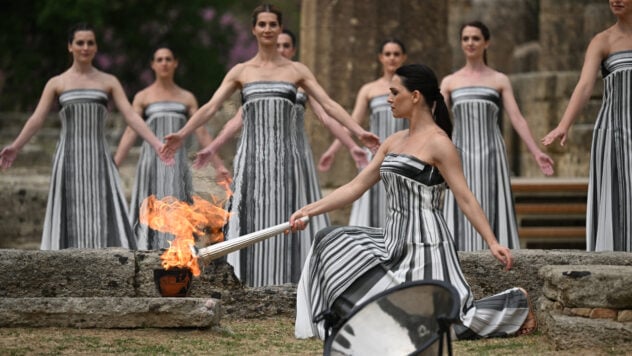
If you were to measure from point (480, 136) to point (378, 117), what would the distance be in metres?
1.49

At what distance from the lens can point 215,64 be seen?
98.1 feet

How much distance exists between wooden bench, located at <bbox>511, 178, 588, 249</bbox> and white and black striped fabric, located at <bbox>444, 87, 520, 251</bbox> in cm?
335

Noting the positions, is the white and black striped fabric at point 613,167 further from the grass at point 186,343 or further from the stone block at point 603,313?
the stone block at point 603,313

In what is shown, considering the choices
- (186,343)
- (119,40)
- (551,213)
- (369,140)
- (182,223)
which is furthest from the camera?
(119,40)

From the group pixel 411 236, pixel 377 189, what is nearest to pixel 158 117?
pixel 377 189

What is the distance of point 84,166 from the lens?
13.0 metres

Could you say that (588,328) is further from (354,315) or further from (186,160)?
(186,160)

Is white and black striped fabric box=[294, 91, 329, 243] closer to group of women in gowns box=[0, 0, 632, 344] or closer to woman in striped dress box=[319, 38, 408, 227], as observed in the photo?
group of women in gowns box=[0, 0, 632, 344]

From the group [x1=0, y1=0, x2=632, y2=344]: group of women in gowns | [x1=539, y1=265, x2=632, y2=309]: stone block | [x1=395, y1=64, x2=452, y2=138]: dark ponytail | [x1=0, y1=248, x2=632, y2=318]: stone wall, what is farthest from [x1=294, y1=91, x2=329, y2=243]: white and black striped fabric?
[x1=539, y1=265, x2=632, y2=309]: stone block

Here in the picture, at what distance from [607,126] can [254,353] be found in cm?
356

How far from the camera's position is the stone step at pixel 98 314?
9250 millimetres

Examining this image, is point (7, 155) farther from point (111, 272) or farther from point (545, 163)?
point (545, 163)

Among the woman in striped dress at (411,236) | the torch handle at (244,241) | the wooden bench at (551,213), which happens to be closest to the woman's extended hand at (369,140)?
the woman in striped dress at (411,236)

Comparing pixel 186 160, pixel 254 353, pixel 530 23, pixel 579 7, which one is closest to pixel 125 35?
pixel 530 23
